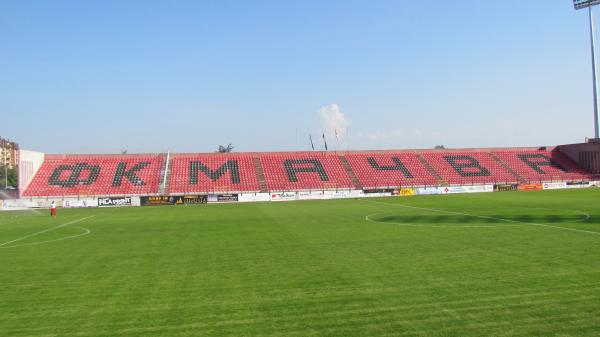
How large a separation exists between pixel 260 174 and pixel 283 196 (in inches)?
378

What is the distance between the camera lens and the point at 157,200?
172 feet

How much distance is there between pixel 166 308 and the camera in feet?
33.4

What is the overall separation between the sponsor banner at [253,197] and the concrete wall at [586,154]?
51895 millimetres

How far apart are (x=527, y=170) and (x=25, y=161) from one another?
235ft

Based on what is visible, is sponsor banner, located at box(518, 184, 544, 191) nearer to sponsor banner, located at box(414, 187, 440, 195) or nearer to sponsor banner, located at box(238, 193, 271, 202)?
sponsor banner, located at box(414, 187, 440, 195)

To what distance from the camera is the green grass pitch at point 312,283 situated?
29.1 ft

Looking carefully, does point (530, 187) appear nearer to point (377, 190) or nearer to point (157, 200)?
point (377, 190)

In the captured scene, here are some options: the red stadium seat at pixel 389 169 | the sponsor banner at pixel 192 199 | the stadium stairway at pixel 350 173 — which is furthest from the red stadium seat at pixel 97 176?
the red stadium seat at pixel 389 169

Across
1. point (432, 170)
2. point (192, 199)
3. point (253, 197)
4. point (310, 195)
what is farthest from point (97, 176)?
point (432, 170)

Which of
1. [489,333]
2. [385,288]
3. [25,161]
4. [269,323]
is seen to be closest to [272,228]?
[385,288]

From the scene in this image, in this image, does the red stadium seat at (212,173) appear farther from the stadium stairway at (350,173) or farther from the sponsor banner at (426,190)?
the sponsor banner at (426,190)

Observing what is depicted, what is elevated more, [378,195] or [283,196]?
[283,196]

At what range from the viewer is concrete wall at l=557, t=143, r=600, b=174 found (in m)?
68.7

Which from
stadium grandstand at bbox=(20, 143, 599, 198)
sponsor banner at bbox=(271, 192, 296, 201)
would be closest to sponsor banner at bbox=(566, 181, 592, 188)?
stadium grandstand at bbox=(20, 143, 599, 198)
